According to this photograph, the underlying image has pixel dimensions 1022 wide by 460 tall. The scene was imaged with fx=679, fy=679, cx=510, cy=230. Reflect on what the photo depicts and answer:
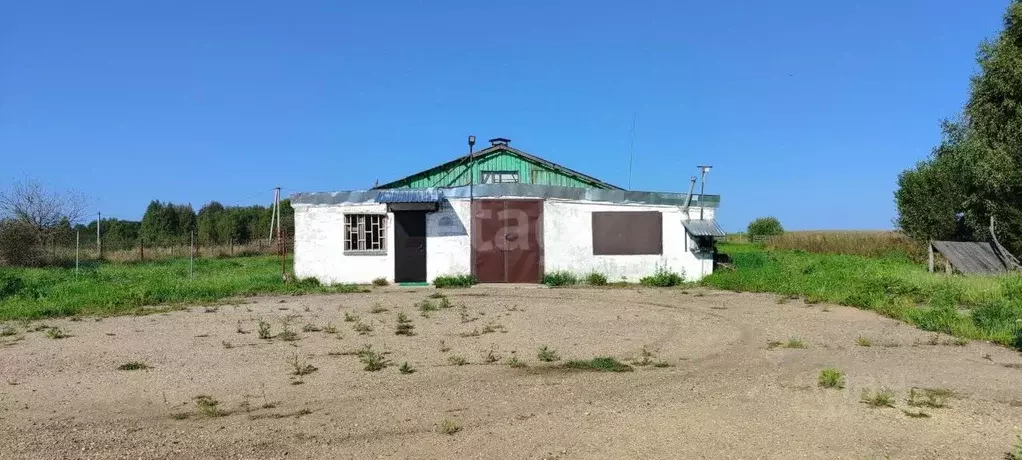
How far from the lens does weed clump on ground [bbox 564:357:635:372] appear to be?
7203 millimetres

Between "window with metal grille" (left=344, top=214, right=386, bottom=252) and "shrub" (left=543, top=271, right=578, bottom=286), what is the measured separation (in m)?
4.42

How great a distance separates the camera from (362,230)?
59.6 ft

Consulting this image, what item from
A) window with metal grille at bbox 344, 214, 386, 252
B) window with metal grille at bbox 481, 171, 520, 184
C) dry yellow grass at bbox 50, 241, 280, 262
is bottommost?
dry yellow grass at bbox 50, 241, 280, 262

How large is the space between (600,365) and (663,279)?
10705 millimetres

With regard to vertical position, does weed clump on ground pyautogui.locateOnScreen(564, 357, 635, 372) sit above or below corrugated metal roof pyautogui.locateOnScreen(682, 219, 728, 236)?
below

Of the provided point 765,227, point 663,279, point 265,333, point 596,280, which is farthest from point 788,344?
point 765,227

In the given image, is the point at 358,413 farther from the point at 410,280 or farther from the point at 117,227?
the point at 117,227

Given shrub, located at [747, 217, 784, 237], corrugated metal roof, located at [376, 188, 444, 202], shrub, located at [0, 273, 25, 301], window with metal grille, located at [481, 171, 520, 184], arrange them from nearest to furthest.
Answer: shrub, located at [0, 273, 25, 301] → corrugated metal roof, located at [376, 188, 444, 202] → window with metal grille, located at [481, 171, 520, 184] → shrub, located at [747, 217, 784, 237]

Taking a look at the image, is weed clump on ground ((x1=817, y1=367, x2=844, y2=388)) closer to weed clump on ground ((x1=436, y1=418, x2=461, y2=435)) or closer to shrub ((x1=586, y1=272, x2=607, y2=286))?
weed clump on ground ((x1=436, y1=418, x2=461, y2=435))

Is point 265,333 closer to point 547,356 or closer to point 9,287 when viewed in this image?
point 547,356

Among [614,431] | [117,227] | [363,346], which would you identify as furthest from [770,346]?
[117,227]

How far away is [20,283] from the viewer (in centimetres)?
1594

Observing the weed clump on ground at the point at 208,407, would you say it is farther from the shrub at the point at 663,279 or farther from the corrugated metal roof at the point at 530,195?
the shrub at the point at 663,279

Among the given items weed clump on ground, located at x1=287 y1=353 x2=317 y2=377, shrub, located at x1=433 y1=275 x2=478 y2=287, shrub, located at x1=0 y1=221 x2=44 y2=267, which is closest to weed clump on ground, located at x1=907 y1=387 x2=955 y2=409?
weed clump on ground, located at x1=287 y1=353 x2=317 y2=377
